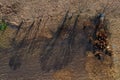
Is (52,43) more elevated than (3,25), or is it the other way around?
(3,25)

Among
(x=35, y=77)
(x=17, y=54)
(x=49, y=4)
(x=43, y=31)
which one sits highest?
(x=49, y=4)

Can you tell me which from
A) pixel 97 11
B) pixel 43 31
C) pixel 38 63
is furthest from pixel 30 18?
pixel 97 11

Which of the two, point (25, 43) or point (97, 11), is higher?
point (97, 11)

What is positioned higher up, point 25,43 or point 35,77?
point 25,43

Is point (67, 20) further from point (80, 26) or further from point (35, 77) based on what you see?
point (35, 77)

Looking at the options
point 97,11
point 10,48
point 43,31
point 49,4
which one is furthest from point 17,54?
point 97,11

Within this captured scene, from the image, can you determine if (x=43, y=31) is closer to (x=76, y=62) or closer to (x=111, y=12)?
(x=76, y=62)
